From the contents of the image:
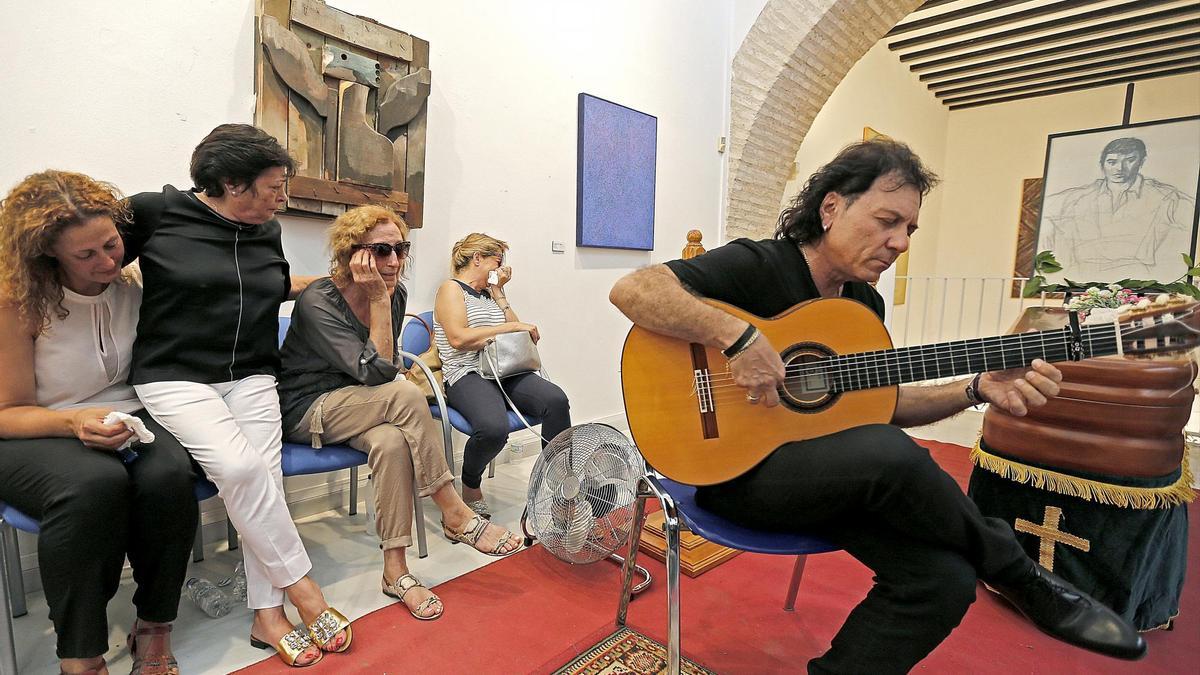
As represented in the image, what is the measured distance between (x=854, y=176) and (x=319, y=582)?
6.87 feet

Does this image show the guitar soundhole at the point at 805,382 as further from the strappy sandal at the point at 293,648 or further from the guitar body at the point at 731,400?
the strappy sandal at the point at 293,648

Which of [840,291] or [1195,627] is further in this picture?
[1195,627]

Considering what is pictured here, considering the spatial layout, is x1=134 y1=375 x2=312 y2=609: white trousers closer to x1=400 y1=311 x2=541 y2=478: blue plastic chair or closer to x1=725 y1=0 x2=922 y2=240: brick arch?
x1=400 y1=311 x2=541 y2=478: blue plastic chair

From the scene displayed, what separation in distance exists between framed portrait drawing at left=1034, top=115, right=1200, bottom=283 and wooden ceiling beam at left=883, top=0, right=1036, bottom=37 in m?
2.73

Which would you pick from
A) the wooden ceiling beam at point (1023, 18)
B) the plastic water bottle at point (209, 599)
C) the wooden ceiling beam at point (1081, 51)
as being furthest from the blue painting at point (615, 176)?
the wooden ceiling beam at point (1081, 51)

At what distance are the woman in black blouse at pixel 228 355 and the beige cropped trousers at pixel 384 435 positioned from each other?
136 mm

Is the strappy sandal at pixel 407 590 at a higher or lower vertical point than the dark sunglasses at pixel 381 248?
lower

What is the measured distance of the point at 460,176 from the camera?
2.91 m

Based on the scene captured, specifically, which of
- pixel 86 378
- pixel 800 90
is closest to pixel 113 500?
pixel 86 378

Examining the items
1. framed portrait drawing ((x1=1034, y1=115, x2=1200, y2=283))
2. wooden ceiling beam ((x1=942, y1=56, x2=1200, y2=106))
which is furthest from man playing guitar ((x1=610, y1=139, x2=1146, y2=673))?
wooden ceiling beam ((x1=942, y1=56, x2=1200, y2=106))

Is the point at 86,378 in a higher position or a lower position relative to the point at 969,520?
higher

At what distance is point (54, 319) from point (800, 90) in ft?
14.3

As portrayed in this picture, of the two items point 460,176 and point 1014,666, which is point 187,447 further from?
point 1014,666

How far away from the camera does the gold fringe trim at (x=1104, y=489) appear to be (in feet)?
5.80
